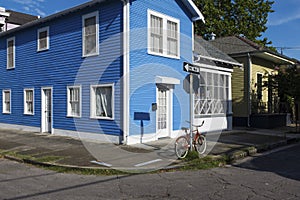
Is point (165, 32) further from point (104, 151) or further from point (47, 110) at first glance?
point (47, 110)

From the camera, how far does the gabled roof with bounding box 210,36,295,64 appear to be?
18.2m

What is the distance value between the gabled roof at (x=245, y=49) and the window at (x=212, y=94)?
2647 millimetres

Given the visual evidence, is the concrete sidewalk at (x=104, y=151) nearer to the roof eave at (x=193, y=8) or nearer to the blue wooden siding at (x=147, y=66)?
the blue wooden siding at (x=147, y=66)

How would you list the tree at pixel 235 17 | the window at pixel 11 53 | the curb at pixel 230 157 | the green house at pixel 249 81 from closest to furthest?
the curb at pixel 230 157, the window at pixel 11 53, the green house at pixel 249 81, the tree at pixel 235 17

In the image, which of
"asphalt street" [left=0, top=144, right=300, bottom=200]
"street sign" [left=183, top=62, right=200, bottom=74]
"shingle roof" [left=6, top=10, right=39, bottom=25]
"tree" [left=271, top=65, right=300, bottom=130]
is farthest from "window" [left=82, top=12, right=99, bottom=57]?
"shingle roof" [left=6, top=10, right=39, bottom=25]

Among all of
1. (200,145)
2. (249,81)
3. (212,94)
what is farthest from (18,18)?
(200,145)

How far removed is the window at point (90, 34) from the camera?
12230 millimetres

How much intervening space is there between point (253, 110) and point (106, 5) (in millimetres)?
11514

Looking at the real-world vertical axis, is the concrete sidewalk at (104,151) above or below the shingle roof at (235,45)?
below

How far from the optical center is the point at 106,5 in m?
11.9

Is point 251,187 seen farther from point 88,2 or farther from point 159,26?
point 88,2

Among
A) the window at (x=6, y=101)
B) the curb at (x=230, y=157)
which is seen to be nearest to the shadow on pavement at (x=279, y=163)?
the curb at (x=230, y=157)

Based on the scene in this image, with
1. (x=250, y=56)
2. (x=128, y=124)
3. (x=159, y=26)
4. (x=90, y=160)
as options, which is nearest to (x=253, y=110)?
(x=250, y=56)

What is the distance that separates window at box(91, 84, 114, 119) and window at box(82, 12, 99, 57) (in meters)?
1.47
